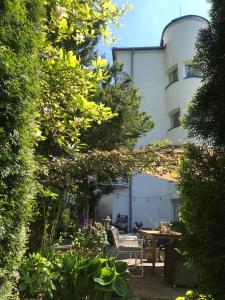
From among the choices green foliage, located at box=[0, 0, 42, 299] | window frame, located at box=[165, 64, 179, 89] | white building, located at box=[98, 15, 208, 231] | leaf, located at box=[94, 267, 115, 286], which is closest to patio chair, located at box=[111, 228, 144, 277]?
leaf, located at box=[94, 267, 115, 286]

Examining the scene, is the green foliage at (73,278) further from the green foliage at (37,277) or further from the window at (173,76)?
the window at (173,76)

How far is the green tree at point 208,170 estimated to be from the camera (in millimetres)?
3648

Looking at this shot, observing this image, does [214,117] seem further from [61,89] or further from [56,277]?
[56,277]

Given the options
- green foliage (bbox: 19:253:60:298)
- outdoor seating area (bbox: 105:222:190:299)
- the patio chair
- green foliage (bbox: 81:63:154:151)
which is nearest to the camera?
green foliage (bbox: 19:253:60:298)

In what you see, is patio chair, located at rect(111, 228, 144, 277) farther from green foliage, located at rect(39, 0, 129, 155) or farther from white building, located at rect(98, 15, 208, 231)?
white building, located at rect(98, 15, 208, 231)

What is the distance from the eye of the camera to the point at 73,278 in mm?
4910

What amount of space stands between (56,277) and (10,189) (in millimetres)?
2344

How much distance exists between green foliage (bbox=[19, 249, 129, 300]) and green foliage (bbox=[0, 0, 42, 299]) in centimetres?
173

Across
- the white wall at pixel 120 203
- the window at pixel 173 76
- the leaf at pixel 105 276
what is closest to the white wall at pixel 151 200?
the white wall at pixel 120 203

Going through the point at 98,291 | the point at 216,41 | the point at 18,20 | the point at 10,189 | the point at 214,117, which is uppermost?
the point at 216,41

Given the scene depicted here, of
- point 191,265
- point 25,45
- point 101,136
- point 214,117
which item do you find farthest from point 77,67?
point 101,136

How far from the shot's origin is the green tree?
365cm

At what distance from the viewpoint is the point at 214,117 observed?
4.17 meters

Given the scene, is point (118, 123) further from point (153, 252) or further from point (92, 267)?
point (92, 267)
